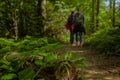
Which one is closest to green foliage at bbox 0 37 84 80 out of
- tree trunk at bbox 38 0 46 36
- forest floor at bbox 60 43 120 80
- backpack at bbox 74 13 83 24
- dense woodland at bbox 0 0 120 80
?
dense woodland at bbox 0 0 120 80

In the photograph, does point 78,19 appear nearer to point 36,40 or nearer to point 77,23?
point 77,23

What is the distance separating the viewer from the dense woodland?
3080 millimetres

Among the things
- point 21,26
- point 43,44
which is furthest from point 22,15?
point 43,44

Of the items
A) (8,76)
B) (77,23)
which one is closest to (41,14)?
(77,23)

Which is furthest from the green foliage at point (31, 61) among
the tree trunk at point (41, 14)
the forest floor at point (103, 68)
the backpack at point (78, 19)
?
the tree trunk at point (41, 14)

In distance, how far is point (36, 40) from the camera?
342 cm

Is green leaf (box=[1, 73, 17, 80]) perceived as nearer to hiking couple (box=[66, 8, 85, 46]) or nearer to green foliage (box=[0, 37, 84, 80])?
green foliage (box=[0, 37, 84, 80])

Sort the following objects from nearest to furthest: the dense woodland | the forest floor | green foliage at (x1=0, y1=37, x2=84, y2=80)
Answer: green foliage at (x1=0, y1=37, x2=84, y2=80) → the dense woodland → the forest floor

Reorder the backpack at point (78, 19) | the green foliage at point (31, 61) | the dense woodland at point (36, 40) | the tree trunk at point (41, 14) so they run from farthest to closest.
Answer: the tree trunk at point (41, 14)
the backpack at point (78, 19)
the dense woodland at point (36, 40)
the green foliage at point (31, 61)

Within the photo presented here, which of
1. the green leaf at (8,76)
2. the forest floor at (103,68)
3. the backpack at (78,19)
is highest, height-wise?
the backpack at (78,19)

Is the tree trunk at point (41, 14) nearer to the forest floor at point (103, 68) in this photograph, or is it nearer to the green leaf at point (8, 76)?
the forest floor at point (103, 68)

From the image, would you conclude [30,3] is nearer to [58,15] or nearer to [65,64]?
[58,15]

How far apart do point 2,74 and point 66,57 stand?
759mm

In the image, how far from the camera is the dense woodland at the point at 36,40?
3080 millimetres
